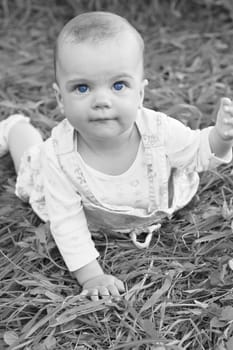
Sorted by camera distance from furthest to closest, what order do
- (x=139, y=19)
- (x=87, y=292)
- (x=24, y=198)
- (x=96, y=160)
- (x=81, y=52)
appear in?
(x=139, y=19)
(x=24, y=198)
(x=96, y=160)
(x=87, y=292)
(x=81, y=52)

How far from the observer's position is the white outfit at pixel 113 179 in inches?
69.9

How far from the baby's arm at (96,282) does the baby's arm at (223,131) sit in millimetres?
466

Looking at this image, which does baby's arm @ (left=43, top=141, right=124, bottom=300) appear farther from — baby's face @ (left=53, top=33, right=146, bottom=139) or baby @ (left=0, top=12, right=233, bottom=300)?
baby's face @ (left=53, top=33, right=146, bottom=139)

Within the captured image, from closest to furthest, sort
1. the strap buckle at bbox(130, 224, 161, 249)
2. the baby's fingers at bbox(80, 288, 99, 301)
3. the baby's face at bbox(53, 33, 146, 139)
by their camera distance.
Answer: the baby's face at bbox(53, 33, 146, 139)
the baby's fingers at bbox(80, 288, 99, 301)
the strap buckle at bbox(130, 224, 161, 249)

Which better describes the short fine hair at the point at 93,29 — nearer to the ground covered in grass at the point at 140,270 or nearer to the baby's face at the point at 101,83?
the baby's face at the point at 101,83

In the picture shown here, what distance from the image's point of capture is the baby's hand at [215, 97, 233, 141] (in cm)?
156

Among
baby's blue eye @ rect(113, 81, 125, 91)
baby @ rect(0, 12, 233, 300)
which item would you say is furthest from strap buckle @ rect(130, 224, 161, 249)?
baby's blue eye @ rect(113, 81, 125, 91)

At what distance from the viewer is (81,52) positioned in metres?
1.55

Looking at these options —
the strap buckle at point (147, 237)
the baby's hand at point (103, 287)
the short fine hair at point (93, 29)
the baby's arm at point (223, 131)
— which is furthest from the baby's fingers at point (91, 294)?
the short fine hair at point (93, 29)

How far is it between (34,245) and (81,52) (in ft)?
2.19

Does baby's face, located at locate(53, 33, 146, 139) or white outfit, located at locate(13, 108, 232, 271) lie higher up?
baby's face, located at locate(53, 33, 146, 139)

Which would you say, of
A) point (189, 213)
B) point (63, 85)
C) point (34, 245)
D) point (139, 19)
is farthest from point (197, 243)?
point (139, 19)

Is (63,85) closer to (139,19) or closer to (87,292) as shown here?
(87,292)

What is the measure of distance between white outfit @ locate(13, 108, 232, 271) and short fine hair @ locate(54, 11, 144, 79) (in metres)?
0.30
